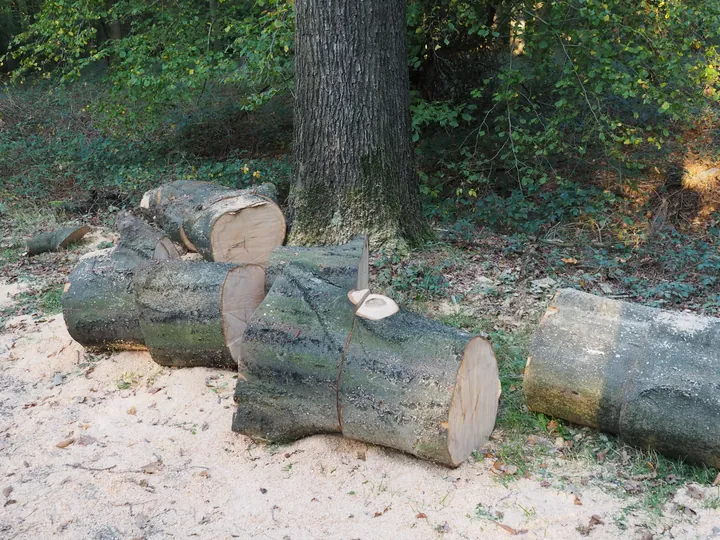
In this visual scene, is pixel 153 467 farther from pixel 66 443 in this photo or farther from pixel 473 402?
pixel 473 402

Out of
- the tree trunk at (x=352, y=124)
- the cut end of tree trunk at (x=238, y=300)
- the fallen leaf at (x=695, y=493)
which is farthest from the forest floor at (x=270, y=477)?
the tree trunk at (x=352, y=124)

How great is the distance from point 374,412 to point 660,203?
554cm

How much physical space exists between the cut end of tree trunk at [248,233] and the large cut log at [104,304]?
3.41 ft

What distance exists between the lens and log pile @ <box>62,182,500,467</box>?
3.16 m

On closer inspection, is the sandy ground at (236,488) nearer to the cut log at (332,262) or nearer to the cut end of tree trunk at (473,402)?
the cut end of tree trunk at (473,402)

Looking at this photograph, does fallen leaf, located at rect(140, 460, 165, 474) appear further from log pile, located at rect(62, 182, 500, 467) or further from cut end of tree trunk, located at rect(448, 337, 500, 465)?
cut end of tree trunk, located at rect(448, 337, 500, 465)

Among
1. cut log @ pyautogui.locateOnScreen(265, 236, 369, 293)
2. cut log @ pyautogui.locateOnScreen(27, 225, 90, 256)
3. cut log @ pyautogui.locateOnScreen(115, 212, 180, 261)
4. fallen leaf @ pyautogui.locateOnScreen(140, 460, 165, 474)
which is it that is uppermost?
cut log @ pyautogui.locateOnScreen(265, 236, 369, 293)

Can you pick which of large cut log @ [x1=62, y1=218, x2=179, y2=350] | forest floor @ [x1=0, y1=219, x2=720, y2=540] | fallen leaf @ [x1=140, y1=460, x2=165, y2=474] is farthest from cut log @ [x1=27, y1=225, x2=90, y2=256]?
fallen leaf @ [x1=140, y1=460, x2=165, y2=474]

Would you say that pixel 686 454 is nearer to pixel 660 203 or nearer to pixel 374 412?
pixel 374 412

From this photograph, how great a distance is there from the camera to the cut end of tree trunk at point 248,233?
18.4ft

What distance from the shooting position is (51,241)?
6867 mm

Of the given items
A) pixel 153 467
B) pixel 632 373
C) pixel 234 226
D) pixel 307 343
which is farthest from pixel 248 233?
pixel 632 373

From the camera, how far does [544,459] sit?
10.9 ft

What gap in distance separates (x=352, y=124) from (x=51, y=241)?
3.72 metres
